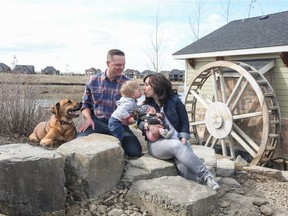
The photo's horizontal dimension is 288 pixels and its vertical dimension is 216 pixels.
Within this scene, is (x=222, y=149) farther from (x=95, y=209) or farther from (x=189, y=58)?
(x=95, y=209)

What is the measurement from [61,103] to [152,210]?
1.90 meters

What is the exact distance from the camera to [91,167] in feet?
10.5

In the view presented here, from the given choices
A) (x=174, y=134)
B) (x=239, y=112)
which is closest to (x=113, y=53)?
(x=174, y=134)

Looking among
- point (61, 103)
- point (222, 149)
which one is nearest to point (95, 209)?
point (61, 103)

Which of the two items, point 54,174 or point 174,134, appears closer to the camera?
point 54,174

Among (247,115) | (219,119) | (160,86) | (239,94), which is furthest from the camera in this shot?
(219,119)

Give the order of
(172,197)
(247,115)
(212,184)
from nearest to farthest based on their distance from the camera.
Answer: (172,197), (212,184), (247,115)

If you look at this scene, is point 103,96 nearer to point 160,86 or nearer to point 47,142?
point 160,86

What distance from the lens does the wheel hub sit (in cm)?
848

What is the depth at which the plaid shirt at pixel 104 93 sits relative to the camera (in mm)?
4434

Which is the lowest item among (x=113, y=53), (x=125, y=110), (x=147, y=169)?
(x=147, y=169)

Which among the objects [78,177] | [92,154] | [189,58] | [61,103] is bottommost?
[78,177]

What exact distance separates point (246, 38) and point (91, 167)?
7.61 meters

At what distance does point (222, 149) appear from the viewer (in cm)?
904
